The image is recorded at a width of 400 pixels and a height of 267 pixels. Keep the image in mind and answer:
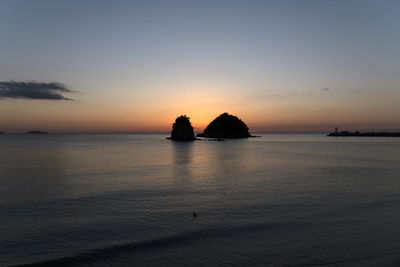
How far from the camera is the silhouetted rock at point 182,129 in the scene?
501 feet

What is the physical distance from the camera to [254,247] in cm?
1005

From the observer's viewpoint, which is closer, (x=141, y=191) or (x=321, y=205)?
(x=321, y=205)

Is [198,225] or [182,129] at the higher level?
[182,129]

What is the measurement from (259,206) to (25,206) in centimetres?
1544

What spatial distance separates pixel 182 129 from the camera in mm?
158125

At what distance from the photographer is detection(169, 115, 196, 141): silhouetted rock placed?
15262cm

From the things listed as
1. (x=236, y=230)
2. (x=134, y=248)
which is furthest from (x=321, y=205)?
(x=134, y=248)

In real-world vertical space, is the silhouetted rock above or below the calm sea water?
above

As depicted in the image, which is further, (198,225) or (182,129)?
(182,129)

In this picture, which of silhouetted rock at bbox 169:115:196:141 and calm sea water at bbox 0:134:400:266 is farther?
silhouetted rock at bbox 169:115:196:141

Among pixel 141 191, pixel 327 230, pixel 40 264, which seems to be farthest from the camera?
pixel 141 191

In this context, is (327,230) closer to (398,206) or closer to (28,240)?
(398,206)

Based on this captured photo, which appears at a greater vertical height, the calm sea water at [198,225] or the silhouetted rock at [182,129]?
the silhouetted rock at [182,129]

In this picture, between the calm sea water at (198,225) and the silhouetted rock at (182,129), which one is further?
the silhouetted rock at (182,129)
